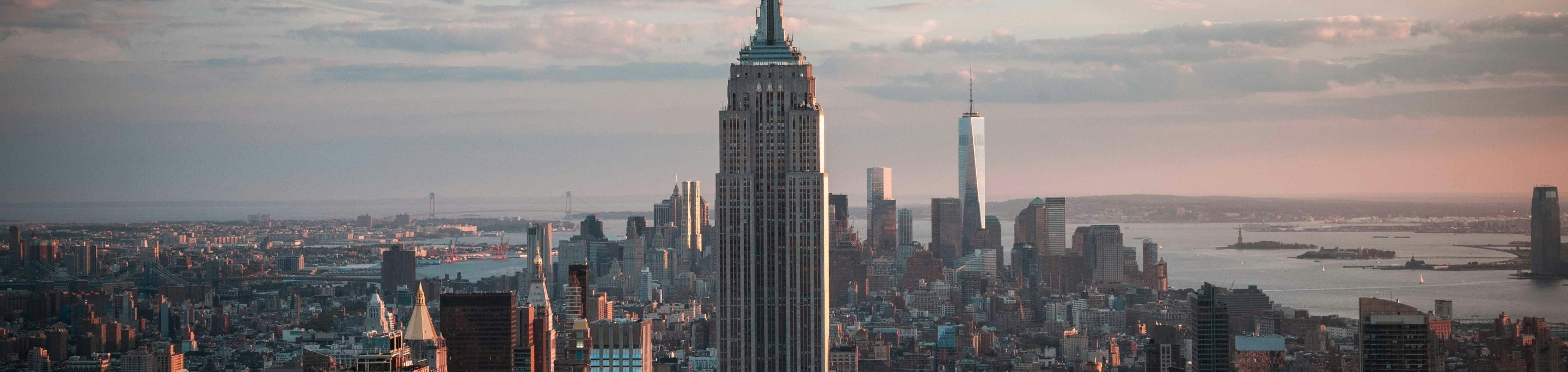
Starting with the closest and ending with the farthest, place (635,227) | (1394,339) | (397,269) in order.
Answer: (1394,339), (397,269), (635,227)

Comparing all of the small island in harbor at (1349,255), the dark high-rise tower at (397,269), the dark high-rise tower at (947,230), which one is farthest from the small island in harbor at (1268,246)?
the dark high-rise tower at (397,269)

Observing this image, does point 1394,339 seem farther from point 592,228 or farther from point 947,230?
point 947,230

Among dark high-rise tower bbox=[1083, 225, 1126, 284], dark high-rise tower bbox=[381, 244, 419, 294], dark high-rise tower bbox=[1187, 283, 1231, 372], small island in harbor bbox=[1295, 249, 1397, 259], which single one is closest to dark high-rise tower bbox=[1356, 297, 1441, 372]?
small island in harbor bbox=[1295, 249, 1397, 259]

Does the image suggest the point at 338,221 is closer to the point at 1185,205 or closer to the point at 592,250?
the point at 592,250

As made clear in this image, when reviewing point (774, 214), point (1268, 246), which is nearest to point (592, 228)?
point (1268, 246)

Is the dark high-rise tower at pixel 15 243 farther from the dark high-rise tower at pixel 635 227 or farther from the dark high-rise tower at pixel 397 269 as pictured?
the dark high-rise tower at pixel 635 227

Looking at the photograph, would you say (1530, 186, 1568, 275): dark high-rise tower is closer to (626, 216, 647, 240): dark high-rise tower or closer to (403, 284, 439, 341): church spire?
(403, 284, 439, 341): church spire

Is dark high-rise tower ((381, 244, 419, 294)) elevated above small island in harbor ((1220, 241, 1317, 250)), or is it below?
below
